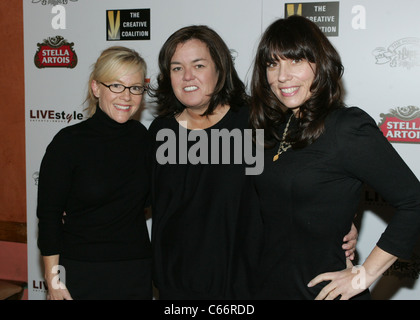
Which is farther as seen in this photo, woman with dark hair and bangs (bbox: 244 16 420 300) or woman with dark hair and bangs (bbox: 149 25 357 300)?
woman with dark hair and bangs (bbox: 149 25 357 300)

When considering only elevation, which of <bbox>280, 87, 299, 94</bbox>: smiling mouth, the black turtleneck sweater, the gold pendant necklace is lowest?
the black turtleneck sweater

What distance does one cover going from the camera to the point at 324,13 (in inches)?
81.8

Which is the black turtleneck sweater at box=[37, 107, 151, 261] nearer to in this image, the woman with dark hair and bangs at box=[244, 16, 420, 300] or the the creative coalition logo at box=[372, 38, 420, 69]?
the woman with dark hair and bangs at box=[244, 16, 420, 300]

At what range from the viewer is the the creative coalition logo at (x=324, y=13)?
6.79 feet

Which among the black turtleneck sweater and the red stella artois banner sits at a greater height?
the red stella artois banner

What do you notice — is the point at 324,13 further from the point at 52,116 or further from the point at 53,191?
the point at 52,116

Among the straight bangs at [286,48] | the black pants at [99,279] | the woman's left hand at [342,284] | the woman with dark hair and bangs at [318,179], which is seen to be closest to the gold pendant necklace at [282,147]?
the woman with dark hair and bangs at [318,179]

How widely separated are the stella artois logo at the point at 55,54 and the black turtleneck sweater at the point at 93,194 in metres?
0.98

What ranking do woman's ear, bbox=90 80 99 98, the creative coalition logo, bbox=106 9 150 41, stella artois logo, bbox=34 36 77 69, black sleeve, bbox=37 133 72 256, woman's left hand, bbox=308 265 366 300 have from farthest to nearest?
stella artois logo, bbox=34 36 77 69 < the creative coalition logo, bbox=106 9 150 41 < woman's ear, bbox=90 80 99 98 < black sleeve, bbox=37 133 72 256 < woman's left hand, bbox=308 265 366 300

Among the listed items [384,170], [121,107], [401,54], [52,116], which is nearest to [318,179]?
[384,170]

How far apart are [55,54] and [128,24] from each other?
0.49 meters

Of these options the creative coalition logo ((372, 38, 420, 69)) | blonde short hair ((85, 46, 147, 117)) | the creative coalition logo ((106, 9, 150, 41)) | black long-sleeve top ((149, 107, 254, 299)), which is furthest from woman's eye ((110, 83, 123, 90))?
the creative coalition logo ((372, 38, 420, 69))

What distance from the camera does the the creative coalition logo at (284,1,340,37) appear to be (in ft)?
6.79

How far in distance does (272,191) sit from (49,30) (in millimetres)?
1814
